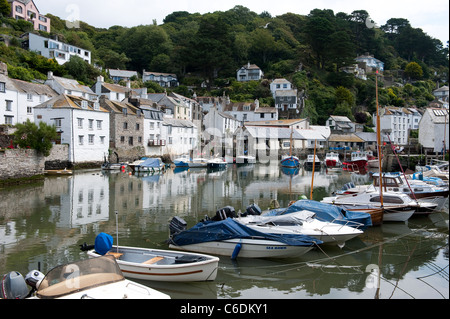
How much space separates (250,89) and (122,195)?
73343 mm

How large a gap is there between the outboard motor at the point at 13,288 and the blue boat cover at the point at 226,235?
6631mm

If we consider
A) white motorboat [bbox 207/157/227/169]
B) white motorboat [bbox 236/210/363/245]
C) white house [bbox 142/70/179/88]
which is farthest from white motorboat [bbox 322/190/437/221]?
white house [bbox 142/70/179/88]

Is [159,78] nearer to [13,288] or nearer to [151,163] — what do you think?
[151,163]

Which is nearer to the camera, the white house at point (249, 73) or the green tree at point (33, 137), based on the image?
the green tree at point (33, 137)

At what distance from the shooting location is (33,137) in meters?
35.8

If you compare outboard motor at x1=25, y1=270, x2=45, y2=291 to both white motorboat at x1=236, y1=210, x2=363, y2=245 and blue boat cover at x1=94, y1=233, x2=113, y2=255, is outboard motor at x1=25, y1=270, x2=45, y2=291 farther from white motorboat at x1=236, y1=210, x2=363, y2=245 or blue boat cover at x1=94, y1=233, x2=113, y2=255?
white motorboat at x1=236, y1=210, x2=363, y2=245

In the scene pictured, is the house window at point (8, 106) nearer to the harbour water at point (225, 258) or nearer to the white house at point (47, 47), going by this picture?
the harbour water at point (225, 258)

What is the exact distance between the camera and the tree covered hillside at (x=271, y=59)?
3733 inches

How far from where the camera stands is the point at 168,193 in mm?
30391

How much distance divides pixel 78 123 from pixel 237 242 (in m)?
38.7

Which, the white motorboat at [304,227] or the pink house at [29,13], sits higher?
the pink house at [29,13]

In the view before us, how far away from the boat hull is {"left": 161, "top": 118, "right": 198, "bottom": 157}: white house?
49.9 m

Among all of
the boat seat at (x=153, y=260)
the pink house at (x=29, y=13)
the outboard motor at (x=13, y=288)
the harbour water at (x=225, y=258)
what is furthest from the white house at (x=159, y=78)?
the outboard motor at (x=13, y=288)
